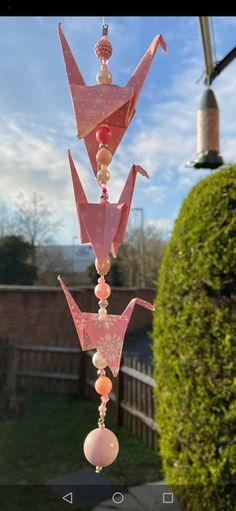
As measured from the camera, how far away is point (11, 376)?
5.45 meters

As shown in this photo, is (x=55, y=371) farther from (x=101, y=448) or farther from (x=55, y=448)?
(x=101, y=448)

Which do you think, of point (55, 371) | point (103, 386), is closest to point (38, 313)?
point (55, 371)

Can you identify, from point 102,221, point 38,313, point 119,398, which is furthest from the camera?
point 38,313

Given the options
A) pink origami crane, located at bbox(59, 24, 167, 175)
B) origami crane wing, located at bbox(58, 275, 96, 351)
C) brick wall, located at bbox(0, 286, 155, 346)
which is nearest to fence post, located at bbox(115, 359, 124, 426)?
brick wall, located at bbox(0, 286, 155, 346)

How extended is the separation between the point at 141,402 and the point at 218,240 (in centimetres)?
Result: 279

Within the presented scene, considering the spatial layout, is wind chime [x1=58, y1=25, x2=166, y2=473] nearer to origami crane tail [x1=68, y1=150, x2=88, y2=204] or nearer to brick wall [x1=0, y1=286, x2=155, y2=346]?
origami crane tail [x1=68, y1=150, x2=88, y2=204]

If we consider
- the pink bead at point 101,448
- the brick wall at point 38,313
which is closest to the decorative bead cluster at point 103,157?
the pink bead at point 101,448

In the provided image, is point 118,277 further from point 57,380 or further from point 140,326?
point 57,380

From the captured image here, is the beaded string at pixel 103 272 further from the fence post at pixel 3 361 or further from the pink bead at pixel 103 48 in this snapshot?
the fence post at pixel 3 361

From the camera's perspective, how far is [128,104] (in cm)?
73

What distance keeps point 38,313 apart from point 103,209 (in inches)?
265

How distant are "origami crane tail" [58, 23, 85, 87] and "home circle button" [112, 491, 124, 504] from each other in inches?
117

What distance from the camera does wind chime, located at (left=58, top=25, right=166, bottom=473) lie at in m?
0.71

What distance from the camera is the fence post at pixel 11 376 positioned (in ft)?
16.3
